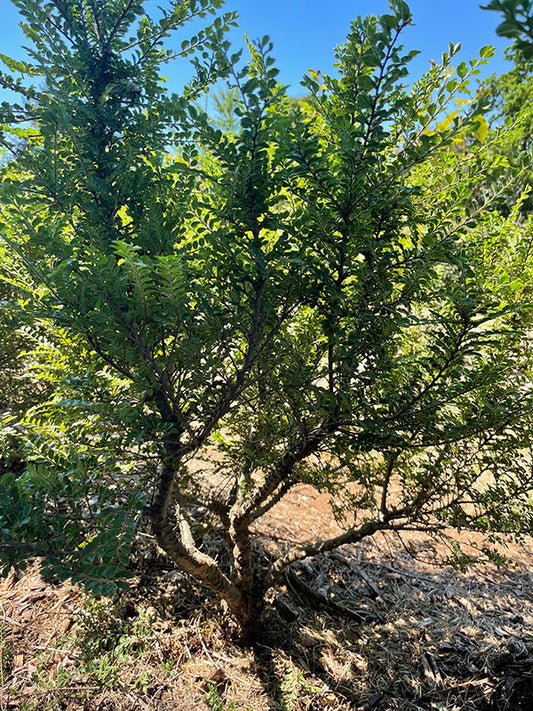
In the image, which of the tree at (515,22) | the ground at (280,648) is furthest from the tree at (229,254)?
the ground at (280,648)

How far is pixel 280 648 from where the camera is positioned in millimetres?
2881

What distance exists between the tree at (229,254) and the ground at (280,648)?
3.27 ft

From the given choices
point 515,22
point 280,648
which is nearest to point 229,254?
point 515,22

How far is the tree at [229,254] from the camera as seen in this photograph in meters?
1.27

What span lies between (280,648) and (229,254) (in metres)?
2.85

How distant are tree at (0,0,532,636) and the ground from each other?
998mm

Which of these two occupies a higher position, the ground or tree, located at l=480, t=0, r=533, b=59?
tree, located at l=480, t=0, r=533, b=59

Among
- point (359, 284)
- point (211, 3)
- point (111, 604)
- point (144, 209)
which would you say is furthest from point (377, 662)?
point (211, 3)

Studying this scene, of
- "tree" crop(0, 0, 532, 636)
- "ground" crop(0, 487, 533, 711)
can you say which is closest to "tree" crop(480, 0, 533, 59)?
"tree" crop(0, 0, 532, 636)

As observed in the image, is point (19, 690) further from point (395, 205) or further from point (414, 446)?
point (395, 205)

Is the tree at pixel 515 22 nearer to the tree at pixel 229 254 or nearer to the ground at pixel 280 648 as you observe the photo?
the tree at pixel 229 254

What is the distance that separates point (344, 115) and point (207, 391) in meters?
1.19

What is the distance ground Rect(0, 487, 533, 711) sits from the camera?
2.42m

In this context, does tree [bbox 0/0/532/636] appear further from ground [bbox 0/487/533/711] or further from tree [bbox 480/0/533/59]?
ground [bbox 0/487/533/711]
